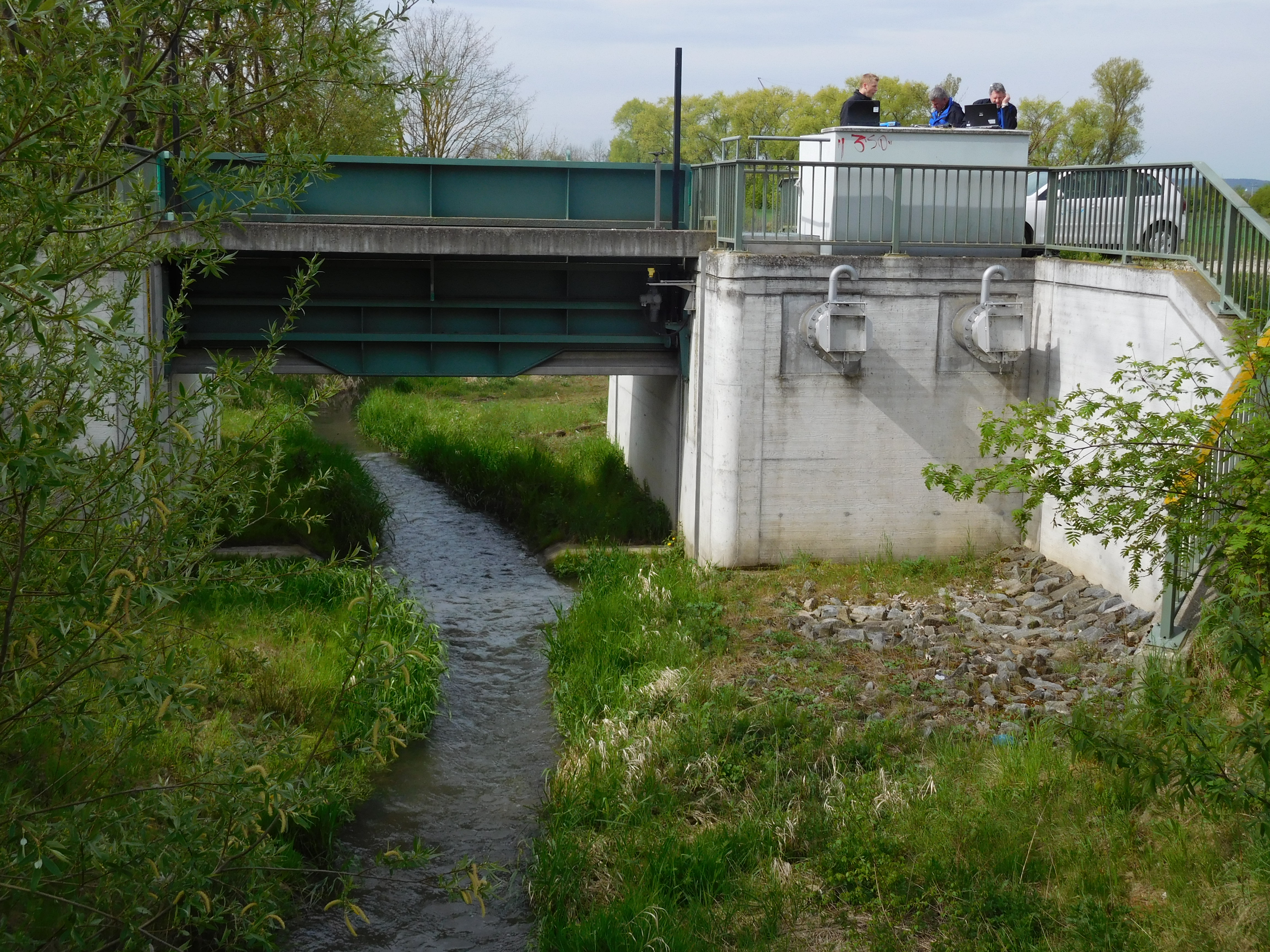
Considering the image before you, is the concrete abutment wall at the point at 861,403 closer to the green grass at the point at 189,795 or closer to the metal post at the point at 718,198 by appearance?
the metal post at the point at 718,198

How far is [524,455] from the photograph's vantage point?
2084cm

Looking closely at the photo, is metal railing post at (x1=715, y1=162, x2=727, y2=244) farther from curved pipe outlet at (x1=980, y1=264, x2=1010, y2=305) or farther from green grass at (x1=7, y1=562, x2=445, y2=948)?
green grass at (x1=7, y1=562, x2=445, y2=948)

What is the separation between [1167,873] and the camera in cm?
721

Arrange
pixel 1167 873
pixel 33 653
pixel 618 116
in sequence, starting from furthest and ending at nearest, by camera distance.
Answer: pixel 618 116
pixel 1167 873
pixel 33 653

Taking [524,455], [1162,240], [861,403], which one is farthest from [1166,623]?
[524,455]

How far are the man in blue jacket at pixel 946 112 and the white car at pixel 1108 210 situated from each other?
1.36m

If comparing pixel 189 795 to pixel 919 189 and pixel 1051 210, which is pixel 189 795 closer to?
pixel 919 189

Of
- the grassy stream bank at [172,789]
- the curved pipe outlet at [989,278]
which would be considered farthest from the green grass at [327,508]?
the curved pipe outlet at [989,278]

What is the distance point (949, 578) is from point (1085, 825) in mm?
6252

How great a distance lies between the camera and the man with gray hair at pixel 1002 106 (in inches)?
616

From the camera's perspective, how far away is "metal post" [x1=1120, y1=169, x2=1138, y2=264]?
12.7m

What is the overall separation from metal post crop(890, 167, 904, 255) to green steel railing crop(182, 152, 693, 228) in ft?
9.83

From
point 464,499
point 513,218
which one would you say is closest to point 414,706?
point 513,218

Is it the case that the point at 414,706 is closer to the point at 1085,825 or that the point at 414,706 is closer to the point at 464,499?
the point at 1085,825
